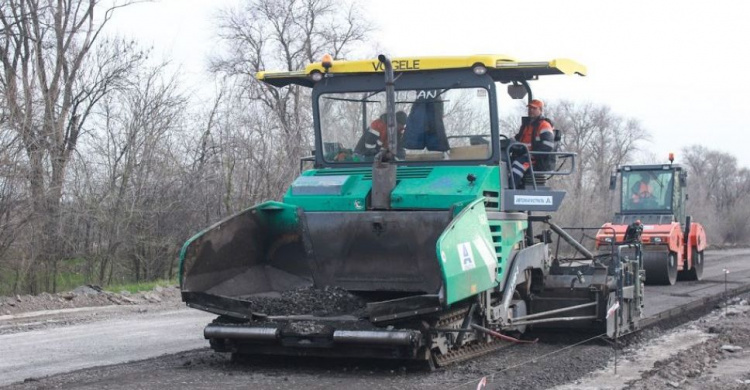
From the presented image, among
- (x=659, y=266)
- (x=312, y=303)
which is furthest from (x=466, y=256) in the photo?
(x=659, y=266)

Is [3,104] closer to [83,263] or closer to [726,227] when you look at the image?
[83,263]

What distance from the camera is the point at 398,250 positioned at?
8.84m

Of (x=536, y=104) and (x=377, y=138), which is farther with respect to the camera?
(x=536, y=104)

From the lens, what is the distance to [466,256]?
8.01 meters

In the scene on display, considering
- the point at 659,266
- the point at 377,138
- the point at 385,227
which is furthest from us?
the point at 659,266

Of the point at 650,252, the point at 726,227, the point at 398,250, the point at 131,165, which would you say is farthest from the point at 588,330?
the point at 726,227

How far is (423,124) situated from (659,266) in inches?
464

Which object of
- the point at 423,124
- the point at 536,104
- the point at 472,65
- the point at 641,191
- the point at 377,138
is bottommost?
the point at 641,191

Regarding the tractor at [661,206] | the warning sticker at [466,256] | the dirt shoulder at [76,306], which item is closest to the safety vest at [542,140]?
the warning sticker at [466,256]

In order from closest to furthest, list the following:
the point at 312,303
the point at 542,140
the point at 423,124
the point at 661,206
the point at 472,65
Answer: the point at 312,303, the point at 472,65, the point at 423,124, the point at 542,140, the point at 661,206

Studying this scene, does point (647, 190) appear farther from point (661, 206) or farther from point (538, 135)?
point (538, 135)

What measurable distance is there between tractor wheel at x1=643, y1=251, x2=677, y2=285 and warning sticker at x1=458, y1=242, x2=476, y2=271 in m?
12.4

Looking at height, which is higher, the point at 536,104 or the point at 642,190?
the point at 536,104

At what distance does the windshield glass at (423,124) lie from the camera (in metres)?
9.29
